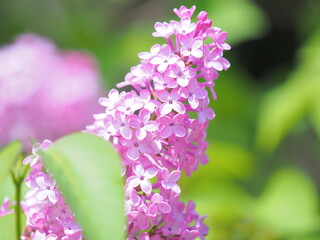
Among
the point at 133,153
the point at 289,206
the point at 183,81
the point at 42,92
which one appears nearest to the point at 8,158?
the point at 133,153

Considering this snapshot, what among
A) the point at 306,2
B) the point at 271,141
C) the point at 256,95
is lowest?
the point at 271,141

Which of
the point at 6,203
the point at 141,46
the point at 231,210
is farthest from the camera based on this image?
the point at 141,46

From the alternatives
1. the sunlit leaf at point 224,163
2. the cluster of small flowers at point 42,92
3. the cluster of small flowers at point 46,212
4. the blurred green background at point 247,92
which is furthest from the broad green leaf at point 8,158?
the sunlit leaf at point 224,163

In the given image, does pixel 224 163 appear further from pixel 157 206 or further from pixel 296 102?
pixel 157 206

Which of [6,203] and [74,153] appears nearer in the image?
[74,153]

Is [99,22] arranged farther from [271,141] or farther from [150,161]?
[150,161]

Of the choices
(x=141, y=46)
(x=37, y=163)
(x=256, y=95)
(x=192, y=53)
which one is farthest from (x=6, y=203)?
(x=256, y=95)
